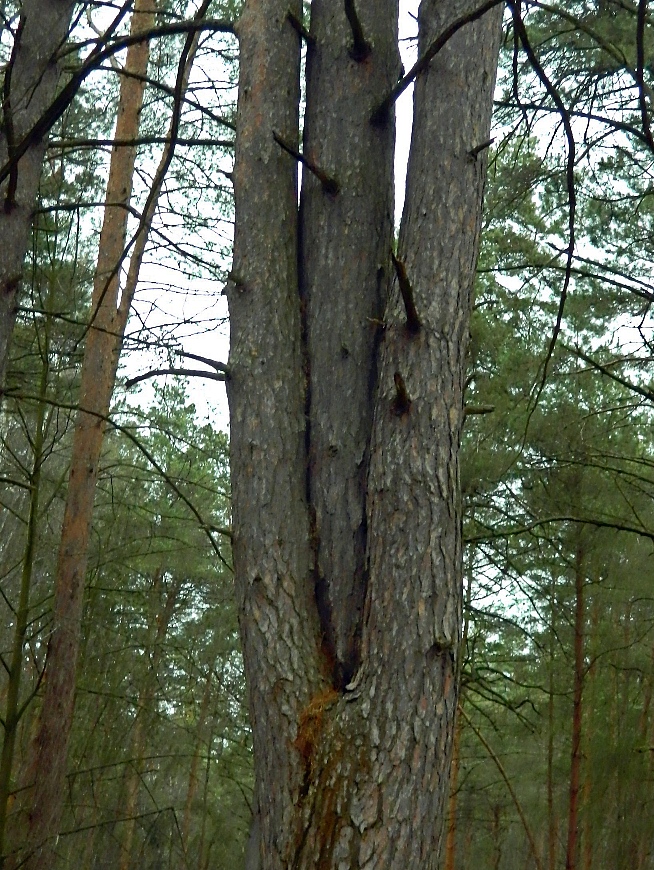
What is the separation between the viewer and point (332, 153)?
2834 mm

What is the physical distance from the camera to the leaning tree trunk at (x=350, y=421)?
2.14m

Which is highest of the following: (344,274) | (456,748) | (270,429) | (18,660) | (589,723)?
(344,274)

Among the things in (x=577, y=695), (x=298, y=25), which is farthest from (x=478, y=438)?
(x=298, y=25)

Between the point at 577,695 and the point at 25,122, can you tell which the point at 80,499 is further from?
the point at 577,695

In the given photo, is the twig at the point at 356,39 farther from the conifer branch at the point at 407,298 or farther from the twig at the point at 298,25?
the conifer branch at the point at 407,298

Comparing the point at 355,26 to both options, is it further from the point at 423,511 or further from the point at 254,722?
the point at 254,722

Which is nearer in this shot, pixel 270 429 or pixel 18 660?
pixel 270 429

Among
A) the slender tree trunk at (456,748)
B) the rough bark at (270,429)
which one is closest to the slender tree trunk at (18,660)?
the rough bark at (270,429)

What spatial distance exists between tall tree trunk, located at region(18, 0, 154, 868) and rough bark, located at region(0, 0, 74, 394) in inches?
107

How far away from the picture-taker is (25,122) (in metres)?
3.09

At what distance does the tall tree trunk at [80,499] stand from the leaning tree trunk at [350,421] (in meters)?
3.27

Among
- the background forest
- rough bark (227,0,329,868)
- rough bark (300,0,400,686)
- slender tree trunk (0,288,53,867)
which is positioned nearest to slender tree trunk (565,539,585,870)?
the background forest

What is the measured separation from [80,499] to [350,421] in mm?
5317

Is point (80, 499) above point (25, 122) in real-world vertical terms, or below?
below
